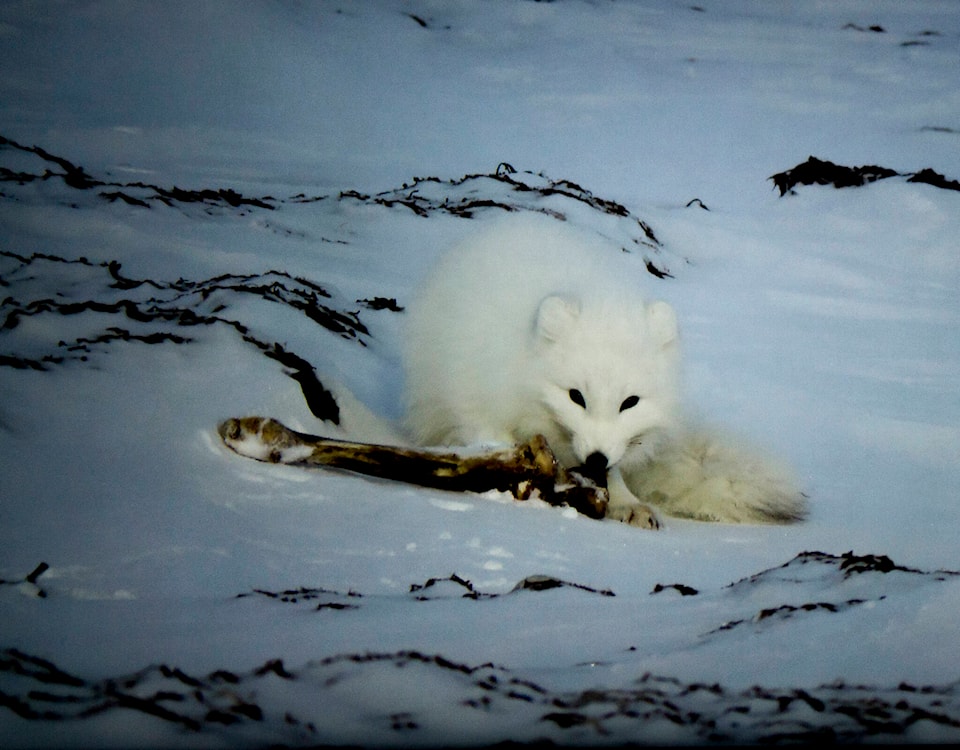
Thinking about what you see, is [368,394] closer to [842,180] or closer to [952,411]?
[952,411]

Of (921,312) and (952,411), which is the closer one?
(952,411)

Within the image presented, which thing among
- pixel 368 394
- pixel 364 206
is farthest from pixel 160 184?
pixel 368 394

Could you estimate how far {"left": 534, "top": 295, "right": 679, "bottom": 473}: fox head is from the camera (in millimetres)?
2510

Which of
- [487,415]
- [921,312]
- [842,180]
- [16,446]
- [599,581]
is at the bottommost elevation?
[599,581]

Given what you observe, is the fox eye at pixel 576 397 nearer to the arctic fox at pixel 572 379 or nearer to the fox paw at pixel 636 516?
the arctic fox at pixel 572 379

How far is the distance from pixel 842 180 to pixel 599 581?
316cm

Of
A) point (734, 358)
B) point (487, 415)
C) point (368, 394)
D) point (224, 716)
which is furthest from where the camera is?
point (734, 358)

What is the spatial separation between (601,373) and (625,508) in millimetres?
344

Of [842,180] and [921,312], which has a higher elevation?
[842,180]

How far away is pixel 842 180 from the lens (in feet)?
15.1

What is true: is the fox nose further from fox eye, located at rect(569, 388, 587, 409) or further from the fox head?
fox eye, located at rect(569, 388, 587, 409)

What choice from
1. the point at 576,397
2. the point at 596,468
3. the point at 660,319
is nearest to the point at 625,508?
the point at 596,468

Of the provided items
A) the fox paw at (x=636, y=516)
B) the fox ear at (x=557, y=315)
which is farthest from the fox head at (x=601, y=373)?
the fox paw at (x=636, y=516)

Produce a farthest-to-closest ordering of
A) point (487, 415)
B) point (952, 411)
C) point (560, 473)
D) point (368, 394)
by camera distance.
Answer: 1. point (952, 411)
2. point (368, 394)
3. point (487, 415)
4. point (560, 473)
